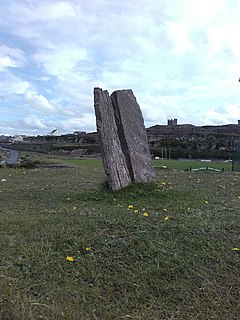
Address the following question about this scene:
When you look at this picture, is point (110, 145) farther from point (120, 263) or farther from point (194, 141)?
point (194, 141)

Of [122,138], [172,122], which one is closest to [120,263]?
[122,138]

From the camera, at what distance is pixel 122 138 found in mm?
7508

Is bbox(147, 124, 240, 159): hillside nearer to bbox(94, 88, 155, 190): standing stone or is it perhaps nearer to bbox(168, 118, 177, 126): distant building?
bbox(168, 118, 177, 126): distant building

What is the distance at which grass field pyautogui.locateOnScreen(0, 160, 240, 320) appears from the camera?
2654 millimetres

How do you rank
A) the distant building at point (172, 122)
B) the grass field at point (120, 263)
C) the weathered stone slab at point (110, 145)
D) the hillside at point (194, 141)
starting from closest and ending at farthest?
the grass field at point (120, 263) < the weathered stone slab at point (110, 145) < the hillside at point (194, 141) < the distant building at point (172, 122)

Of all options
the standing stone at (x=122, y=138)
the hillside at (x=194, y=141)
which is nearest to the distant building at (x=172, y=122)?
the hillside at (x=194, y=141)

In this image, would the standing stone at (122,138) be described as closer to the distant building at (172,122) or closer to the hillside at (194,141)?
the hillside at (194,141)

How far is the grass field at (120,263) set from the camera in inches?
104

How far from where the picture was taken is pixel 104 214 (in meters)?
4.91

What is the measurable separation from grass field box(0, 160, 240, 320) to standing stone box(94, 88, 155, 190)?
1.69 m

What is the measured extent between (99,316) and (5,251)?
142 centimetres

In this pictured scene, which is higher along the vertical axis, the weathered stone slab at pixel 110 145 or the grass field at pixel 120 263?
A: the weathered stone slab at pixel 110 145

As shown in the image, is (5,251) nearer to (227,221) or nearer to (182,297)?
(182,297)

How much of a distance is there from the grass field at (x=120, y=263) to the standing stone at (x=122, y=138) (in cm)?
169
